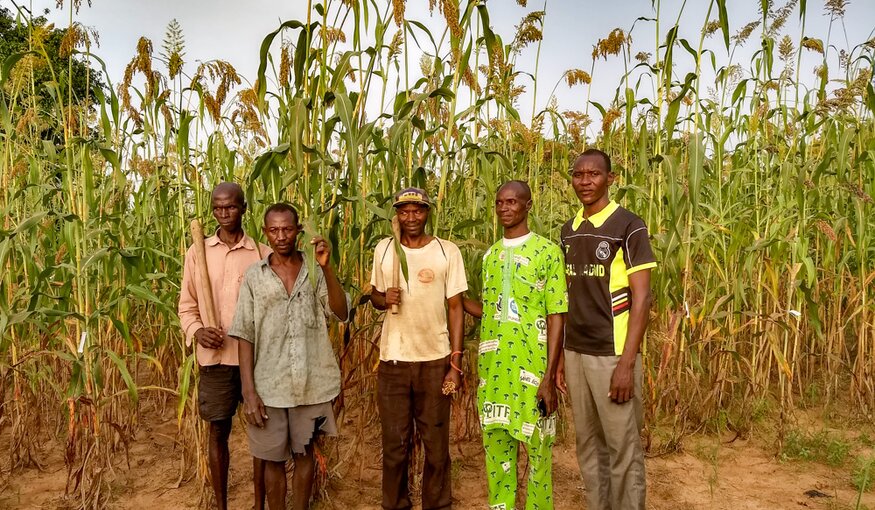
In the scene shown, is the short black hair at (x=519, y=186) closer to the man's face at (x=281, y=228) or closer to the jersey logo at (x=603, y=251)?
the jersey logo at (x=603, y=251)

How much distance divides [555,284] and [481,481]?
1.49 metres

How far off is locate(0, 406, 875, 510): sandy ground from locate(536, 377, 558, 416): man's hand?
3.06 ft

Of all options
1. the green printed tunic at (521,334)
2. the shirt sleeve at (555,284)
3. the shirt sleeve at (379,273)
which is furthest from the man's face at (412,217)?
the shirt sleeve at (555,284)

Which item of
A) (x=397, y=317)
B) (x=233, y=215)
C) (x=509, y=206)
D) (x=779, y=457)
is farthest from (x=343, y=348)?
(x=779, y=457)

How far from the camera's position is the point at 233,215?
2570 mm

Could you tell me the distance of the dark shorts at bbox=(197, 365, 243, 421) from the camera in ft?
8.45

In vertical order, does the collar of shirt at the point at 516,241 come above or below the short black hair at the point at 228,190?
below

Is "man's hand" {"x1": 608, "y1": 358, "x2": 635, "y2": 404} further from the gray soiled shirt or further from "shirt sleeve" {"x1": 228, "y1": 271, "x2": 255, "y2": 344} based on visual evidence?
"shirt sleeve" {"x1": 228, "y1": 271, "x2": 255, "y2": 344}

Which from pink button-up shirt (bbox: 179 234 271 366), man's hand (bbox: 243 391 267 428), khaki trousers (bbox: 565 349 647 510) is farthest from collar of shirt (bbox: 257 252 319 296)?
khaki trousers (bbox: 565 349 647 510)

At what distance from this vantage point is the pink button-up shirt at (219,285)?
101 inches

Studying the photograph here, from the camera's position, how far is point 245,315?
2410 mm

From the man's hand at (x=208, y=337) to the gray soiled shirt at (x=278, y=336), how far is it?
0.12 metres

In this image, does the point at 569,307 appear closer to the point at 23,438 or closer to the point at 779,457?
the point at 779,457

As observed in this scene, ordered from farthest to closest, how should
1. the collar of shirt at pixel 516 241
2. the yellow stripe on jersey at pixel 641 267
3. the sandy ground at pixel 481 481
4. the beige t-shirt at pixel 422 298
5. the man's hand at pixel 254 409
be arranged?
the sandy ground at pixel 481 481 → the beige t-shirt at pixel 422 298 → the collar of shirt at pixel 516 241 → the man's hand at pixel 254 409 → the yellow stripe on jersey at pixel 641 267
